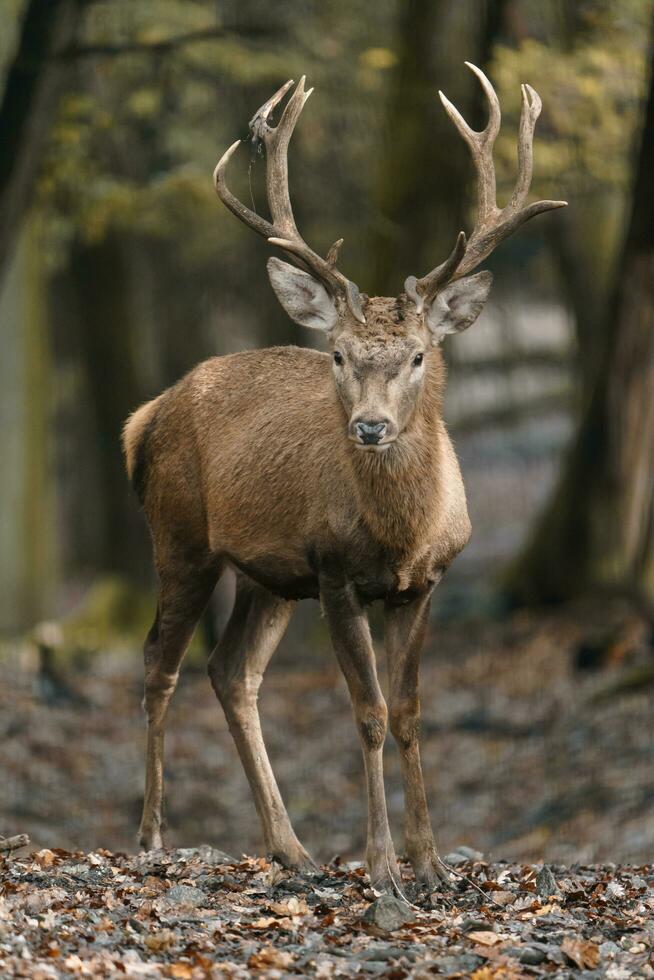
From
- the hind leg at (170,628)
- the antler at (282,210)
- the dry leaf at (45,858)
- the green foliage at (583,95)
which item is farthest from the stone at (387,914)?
the green foliage at (583,95)

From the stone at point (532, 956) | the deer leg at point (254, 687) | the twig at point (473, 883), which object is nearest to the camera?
the stone at point (532, 956)

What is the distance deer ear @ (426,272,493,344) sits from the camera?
7945 mm

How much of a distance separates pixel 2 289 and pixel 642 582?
6.53m

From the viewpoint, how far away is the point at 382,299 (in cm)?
796

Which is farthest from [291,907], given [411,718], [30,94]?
[30,94]

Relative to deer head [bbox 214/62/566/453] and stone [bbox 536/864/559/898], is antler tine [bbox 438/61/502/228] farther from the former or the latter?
stone [bbox 536/864/559/898]

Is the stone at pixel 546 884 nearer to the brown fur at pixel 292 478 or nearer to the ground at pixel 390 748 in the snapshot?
the brown fur at pixel 292 478

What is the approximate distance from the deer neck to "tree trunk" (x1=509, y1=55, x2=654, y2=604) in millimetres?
6934

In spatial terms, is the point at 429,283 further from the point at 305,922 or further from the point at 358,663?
the point at 305,922

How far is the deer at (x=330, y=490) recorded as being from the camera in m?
7.75

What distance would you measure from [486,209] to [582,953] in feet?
11.0

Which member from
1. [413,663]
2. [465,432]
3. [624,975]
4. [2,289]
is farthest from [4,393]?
[624,975]

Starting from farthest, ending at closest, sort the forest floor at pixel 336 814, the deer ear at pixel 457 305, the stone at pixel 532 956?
the deer ear at pixel 457 305 < the forest floor at pixel 336 814 < the stone at pixel 532 956

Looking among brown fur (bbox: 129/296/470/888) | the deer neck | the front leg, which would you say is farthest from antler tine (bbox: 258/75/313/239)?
the front leg
